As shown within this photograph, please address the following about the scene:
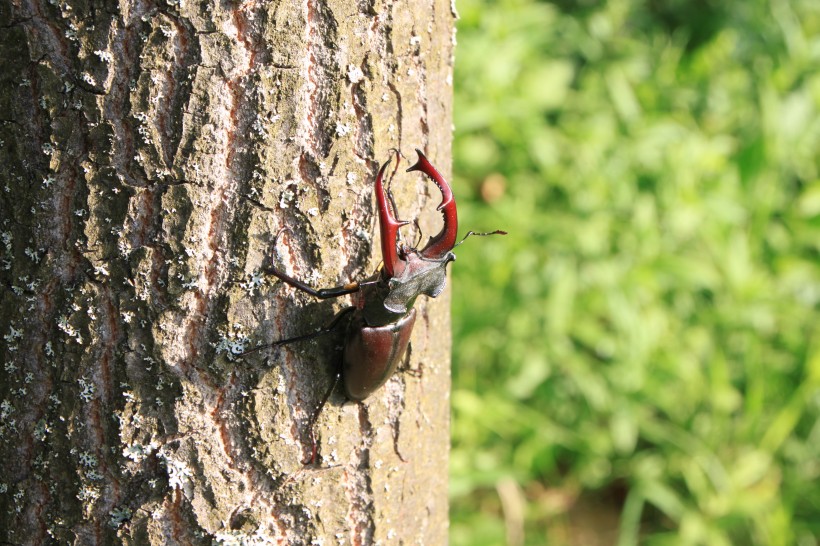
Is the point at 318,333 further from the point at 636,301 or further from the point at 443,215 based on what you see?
the point at 636,301

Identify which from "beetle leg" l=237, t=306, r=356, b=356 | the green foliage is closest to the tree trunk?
"beetle leg" l=237, t=306, r=356, b=356

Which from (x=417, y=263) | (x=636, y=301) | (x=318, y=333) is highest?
(x=417, y=263)

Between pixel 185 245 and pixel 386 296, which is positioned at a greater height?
pixel 185 245

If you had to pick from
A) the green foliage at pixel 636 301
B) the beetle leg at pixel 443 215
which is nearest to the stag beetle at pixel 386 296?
the beetle leg at pixel 443 215

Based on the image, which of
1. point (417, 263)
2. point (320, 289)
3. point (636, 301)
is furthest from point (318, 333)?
point (636, 301)

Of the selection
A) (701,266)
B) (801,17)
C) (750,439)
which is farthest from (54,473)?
(801,17)

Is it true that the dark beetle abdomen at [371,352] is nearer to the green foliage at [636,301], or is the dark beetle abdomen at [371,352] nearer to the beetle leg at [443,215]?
the beetle leg at [443,215]

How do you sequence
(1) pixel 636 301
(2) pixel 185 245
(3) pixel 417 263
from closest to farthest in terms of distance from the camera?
(2) pixel 185 245 → (3) pixel 417 263 → (1) pixel 636 301
